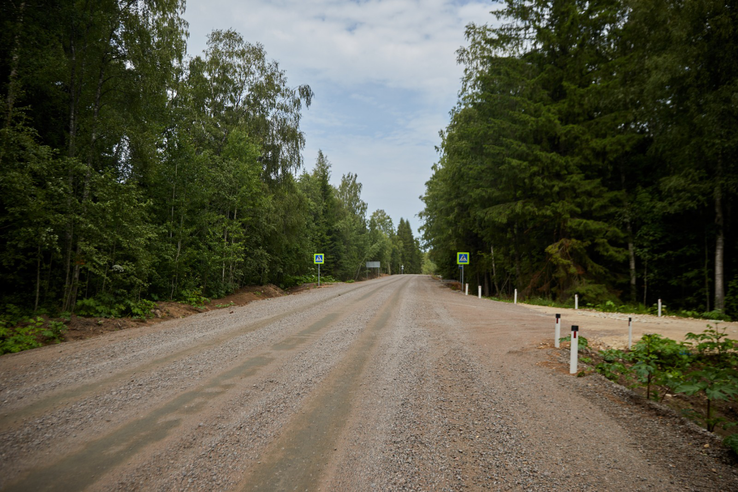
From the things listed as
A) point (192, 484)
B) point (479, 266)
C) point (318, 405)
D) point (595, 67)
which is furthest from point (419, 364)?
point (479, 266)

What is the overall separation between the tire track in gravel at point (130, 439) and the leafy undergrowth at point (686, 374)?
545 cm

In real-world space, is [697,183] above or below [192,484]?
above

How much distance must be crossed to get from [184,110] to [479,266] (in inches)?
882

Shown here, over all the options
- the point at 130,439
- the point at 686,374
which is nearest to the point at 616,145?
the point at 686,374

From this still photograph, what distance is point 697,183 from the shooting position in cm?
1143

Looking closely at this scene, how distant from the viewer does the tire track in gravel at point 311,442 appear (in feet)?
8.39

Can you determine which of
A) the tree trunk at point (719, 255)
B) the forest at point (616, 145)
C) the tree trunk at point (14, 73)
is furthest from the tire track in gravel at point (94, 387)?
the tree trunk at point (719, 255)

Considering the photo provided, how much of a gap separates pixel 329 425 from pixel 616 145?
16300 mm

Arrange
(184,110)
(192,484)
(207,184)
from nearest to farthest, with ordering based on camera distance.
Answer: (192,484)
(207,184)
(184,110)

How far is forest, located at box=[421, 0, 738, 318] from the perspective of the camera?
35.7 ft

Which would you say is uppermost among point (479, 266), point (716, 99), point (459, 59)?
point (459, 59)

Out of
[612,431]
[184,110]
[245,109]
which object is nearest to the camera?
[612,431]

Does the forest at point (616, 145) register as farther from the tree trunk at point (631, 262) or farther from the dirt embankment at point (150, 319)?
the dirt embankment at point (150, 319)

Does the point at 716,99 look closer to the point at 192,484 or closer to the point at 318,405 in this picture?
the point at 318,405
